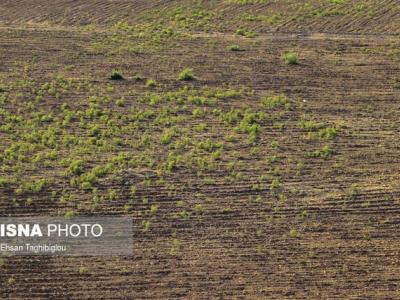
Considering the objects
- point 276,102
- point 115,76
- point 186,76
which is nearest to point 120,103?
point 115,76

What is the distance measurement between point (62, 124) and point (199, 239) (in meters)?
10.4

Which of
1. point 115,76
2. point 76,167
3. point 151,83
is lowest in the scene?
point 76,167

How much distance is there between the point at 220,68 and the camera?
127 ft

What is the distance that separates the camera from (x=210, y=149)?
2938cm

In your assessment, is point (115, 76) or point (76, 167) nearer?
point (76, 167)

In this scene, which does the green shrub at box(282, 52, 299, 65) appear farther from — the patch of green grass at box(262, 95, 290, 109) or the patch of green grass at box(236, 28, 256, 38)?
the patch of green grass at box(262, 95, 290, 109)

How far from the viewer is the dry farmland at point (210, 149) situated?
72.0 ft

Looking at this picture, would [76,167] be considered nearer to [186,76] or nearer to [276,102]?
[276,102]

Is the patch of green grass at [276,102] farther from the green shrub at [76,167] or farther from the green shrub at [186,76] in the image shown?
the green shrub at [76,167]

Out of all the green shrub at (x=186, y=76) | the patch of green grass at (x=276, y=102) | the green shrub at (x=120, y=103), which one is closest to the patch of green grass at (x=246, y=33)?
the green shrub at (x=186, y=76)

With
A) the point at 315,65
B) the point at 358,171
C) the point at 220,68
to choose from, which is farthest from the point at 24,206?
the point at 315,65

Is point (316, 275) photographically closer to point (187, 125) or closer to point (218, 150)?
point (218, 150)

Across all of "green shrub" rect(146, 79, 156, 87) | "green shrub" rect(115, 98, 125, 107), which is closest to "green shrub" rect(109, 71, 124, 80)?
"green shrub" rect(146, 79, 156, 87)

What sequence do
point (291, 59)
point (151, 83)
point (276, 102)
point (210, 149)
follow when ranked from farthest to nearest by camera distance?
point (291, 59)
point (151, 83)
point (276, 102)
point (210, 149)
